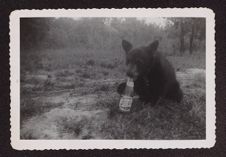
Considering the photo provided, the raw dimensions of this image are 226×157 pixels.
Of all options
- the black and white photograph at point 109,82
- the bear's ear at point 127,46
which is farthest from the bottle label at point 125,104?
the bear's ear at point 127,46

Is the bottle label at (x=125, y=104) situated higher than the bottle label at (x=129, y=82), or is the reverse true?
the bottle label at (x=129, y=82)

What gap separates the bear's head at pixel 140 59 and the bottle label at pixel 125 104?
79 mm

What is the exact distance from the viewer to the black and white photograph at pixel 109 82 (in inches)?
42.1

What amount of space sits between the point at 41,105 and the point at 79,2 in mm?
391

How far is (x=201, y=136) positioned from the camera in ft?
3.55

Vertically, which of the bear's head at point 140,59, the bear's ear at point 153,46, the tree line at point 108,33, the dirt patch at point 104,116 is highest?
the tree line at point 108,33

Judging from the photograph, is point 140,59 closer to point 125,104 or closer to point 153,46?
point 153,46

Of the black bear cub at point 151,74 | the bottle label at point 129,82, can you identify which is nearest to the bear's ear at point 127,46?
the black bear cub at point 151,74

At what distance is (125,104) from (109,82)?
0.10 meters

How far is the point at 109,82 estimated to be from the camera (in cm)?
108

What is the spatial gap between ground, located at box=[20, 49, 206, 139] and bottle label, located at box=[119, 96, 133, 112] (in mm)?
18

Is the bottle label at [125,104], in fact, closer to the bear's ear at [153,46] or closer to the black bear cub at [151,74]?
the black bear cub at [151,74]

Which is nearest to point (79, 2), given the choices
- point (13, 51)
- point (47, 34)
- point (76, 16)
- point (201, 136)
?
point (76, 16)

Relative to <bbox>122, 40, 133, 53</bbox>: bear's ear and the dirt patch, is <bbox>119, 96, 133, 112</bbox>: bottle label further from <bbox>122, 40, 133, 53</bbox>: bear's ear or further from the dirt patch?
<bbox>122, 40, 133, 53</bbox>: bear's ear
